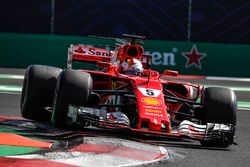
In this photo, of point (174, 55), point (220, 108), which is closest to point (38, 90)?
point (220, 108)

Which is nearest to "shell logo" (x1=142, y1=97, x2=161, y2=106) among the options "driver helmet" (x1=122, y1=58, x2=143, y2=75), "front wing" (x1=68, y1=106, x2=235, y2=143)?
"front wing" (x1=68, y1=106, x2=235, y2=143)

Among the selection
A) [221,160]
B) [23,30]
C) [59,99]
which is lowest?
[221,160]

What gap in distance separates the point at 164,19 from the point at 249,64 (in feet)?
8.78

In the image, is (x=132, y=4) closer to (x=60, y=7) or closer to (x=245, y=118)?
(x=60, y=7)

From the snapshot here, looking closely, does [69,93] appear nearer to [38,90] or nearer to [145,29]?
[38,90]

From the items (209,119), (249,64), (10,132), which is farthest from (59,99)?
(249,64)

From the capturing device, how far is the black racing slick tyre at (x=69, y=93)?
812 centimetres

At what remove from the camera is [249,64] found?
19.3 m

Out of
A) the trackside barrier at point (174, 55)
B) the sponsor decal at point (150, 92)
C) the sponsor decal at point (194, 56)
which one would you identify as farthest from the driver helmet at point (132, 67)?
the sponsor decal at point (194, 56)

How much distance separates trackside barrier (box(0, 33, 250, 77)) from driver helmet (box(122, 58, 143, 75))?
31.9 ft

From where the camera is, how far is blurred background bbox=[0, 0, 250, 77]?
763 inches

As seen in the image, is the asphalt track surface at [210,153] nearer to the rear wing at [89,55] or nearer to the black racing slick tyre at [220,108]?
the black racing slick tyre at [220,108]

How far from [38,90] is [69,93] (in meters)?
Answer: 0.91

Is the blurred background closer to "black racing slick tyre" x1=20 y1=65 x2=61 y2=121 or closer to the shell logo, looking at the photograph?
"black racing slick tyre" x1=20 y1=65 x2=61 y2=121
